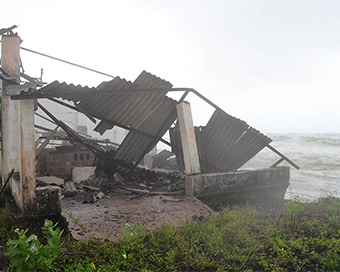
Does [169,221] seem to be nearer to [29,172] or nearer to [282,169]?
[29,172]

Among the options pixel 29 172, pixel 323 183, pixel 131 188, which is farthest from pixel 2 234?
pixel 323 183

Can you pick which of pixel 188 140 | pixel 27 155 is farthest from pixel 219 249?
pixel 27 155

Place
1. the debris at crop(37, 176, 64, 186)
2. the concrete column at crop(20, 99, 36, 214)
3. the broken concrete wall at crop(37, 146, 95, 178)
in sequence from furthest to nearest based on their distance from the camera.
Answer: the broken concrete wall at crop(37, 146, 95, 178) → the debris at crop(37, 176, 64, 186) → the concrete column at crop(20, 99, 36, 214)

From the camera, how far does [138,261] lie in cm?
374

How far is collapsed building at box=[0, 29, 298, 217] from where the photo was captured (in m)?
5.33

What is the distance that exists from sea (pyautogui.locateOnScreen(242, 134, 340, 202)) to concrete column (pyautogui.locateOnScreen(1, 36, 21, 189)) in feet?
22.8

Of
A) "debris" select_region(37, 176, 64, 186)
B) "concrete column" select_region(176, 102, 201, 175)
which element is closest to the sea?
"concrete column" select_region(176, 102, 201, 175)

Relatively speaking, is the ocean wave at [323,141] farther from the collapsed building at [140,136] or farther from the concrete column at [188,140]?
the concrete column at [188,140]

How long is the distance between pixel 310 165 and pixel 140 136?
65.3 feet

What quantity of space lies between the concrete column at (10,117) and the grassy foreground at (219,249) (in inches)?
86.8

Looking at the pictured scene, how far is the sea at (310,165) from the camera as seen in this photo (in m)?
13.3

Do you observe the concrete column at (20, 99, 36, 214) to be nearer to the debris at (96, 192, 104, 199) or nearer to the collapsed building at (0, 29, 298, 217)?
the collapsed building at (0, 29, 298, 217)

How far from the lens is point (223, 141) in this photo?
8.39m

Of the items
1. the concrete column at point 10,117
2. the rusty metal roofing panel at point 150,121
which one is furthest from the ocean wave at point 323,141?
the concrete column at point 10,117
